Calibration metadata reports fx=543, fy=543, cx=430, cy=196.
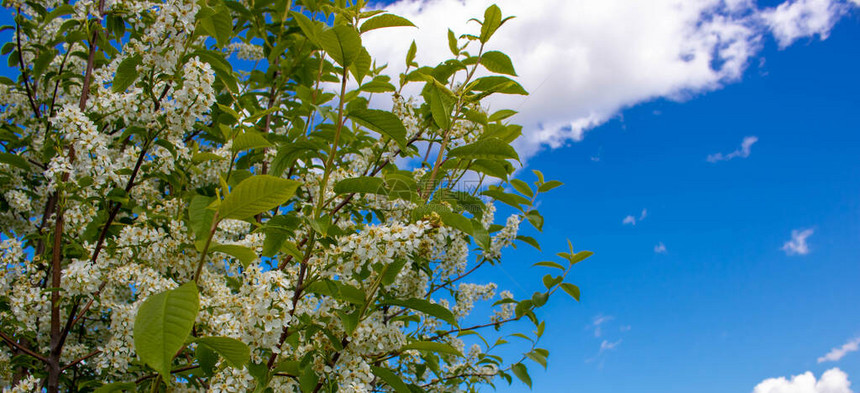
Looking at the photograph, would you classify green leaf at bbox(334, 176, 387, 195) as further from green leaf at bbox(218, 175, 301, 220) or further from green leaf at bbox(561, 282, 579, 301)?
green leaf at bbox(561, 282, 579, 301)

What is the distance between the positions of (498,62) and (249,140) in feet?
4.11

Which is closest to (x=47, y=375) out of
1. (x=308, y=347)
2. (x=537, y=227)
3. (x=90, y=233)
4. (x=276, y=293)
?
(x=90, y=233)

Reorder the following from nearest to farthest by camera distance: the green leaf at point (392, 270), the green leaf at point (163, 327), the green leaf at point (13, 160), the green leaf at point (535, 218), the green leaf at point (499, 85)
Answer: the green leaf at point (163, 327) → the green leaf at point (392, 270) → the green leaf at point (499, 85) → the green leaf at point (13, 160) → the green leaf at point (535, 218)

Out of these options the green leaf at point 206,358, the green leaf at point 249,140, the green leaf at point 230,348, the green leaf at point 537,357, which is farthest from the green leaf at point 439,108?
the green leaf at point 537,357

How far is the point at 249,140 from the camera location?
2449 mm

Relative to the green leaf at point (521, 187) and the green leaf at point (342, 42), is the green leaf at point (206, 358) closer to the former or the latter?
the green leaf at point (342, 42)

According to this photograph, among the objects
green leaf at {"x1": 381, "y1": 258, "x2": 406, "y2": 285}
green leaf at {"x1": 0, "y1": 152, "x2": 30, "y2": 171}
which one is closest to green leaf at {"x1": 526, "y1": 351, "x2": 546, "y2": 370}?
green leaf at {"x1": 381, "y1": 258, "x2": 406, "y2": 285}

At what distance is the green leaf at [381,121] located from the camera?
83.4 inches

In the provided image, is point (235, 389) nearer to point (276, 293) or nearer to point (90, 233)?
point (276, 293)

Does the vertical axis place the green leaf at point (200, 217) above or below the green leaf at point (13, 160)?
below

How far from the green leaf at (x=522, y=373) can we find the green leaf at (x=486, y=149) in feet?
5.88

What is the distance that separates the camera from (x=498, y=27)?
2.73 m

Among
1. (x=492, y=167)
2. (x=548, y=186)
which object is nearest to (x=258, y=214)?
(x=492, y=167)

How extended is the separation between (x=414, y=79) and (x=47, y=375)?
9.56 ft
